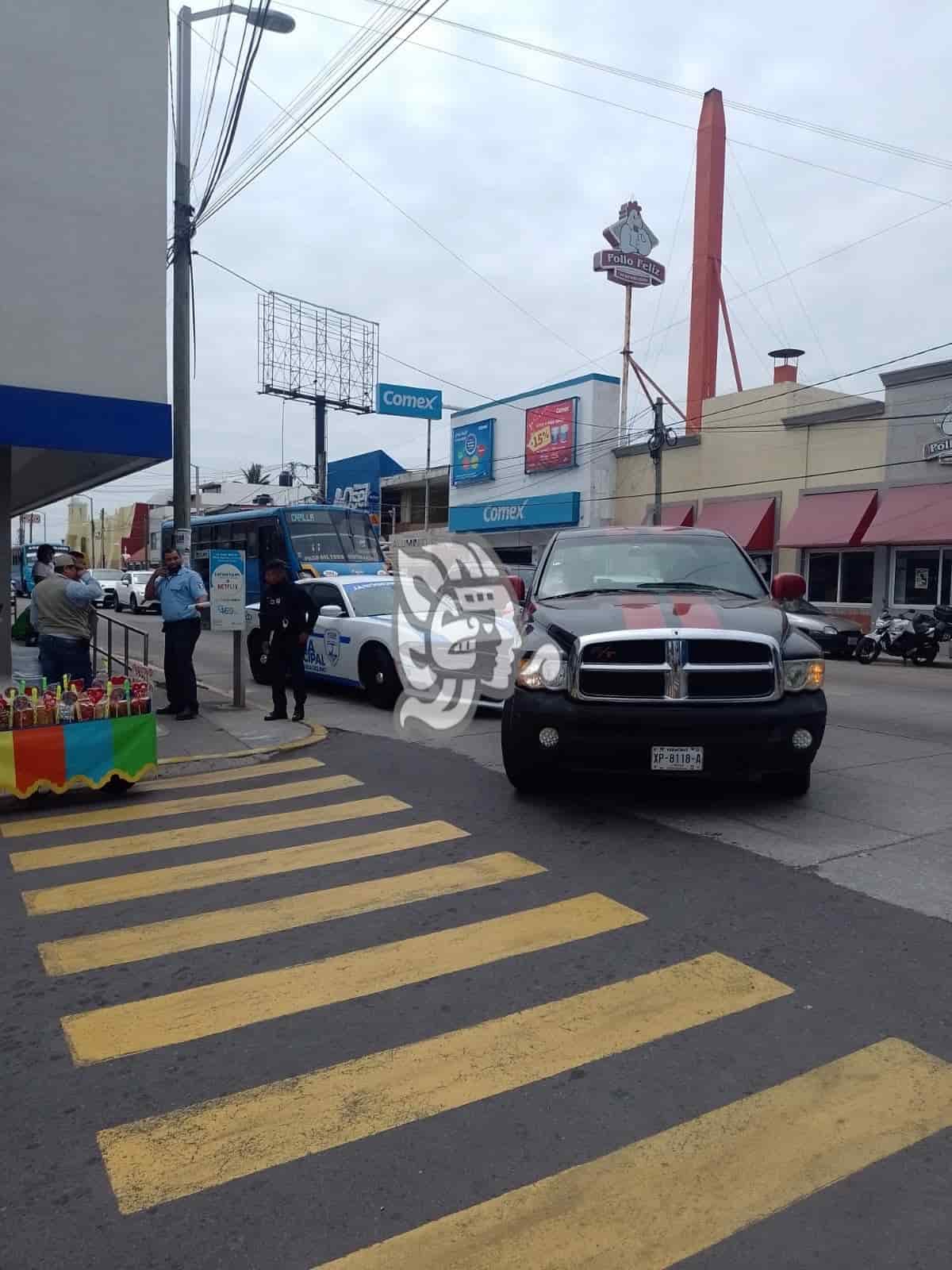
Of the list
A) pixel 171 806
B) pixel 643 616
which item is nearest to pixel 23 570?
pixel 171 806

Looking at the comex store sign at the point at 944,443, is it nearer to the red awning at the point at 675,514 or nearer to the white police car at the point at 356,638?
the red awning at the point at 675,514

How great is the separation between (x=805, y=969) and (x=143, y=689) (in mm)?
5191

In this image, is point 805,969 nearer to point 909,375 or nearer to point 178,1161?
point 178,1161

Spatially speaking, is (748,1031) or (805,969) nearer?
(748,1031)

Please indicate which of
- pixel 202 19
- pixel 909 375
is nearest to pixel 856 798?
pixel 202 19

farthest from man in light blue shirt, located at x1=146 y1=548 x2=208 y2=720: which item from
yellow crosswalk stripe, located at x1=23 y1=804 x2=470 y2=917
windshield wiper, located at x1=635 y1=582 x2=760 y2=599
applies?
windshield wiper, located at x1=635 y1=582 x2=760 y2=599

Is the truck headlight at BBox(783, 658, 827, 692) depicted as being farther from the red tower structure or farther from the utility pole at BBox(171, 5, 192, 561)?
the red tower structure

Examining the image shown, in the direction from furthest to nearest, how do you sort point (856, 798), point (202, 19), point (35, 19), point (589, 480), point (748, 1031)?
1. point (589, 480)
2. point (202, 19)
3. point (35, 19)
4. point (856, 798)
5. point (748, 1031)

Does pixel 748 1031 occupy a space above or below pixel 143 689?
below

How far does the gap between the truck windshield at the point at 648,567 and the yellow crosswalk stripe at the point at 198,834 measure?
2110 mm

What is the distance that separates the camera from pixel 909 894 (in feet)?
15.9

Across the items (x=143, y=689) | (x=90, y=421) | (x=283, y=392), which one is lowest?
(x=143, y=689)

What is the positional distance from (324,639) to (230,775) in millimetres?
A: 4223

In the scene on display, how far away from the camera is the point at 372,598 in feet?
39.0
